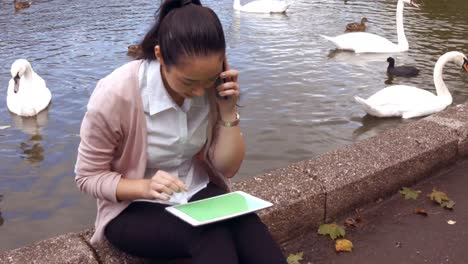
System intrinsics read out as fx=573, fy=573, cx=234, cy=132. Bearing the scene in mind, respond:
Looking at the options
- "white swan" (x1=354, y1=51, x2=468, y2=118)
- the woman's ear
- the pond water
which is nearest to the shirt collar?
the woman's ear

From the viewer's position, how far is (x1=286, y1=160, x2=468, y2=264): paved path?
9.86 ft

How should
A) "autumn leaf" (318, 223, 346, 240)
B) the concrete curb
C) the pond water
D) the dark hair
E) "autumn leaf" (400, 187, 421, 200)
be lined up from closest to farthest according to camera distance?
the dark hair, the concrete curb, "autumn leaf" (318, 223, 346, 240), "autumn leaf" (400, 187, 421, 200), the pond water

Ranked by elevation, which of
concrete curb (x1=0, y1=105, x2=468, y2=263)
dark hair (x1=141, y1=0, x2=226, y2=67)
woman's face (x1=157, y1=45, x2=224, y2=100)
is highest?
dark hair (x1=141, y1=0, x2=226, y2=67)

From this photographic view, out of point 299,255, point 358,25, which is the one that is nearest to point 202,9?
point 299,255

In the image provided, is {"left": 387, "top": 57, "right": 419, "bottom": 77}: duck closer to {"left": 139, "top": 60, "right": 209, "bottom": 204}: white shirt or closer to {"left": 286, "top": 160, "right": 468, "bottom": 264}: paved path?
{"left": 286, "top": 160, "right": 468, "bottom": 264}: paved path

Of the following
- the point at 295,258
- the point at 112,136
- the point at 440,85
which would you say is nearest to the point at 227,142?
the point at 112,136

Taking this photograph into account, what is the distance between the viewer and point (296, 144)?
5.90 m

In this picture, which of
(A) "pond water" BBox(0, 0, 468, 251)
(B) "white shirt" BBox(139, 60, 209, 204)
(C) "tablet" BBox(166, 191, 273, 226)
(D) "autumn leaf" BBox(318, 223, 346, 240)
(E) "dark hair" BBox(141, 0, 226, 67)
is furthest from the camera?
(A) "pond water" BBox(0, 0, 468, 251)

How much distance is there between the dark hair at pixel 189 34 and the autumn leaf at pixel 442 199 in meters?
1.99

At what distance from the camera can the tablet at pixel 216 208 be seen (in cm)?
226

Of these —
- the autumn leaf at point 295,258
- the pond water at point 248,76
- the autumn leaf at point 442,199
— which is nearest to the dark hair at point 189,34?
the autumn leaf at point 295,258

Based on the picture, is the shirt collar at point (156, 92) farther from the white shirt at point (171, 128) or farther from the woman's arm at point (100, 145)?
the woman's arm at point (100, 145)

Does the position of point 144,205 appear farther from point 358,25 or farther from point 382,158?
point 358,25

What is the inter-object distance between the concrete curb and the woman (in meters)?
0.27
